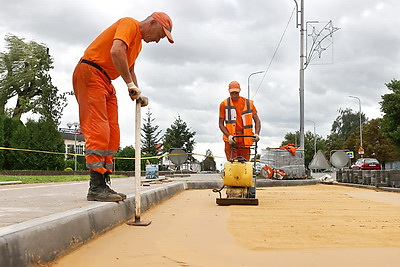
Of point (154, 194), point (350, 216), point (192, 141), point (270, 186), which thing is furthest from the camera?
point (192, 141)

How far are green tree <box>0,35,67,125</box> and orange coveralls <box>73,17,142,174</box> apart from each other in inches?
1473

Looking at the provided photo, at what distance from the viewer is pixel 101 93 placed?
4.43 meters

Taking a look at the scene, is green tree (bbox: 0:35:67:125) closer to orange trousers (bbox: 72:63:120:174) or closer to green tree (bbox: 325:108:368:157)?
orange trousers (bbox: 72:63:120:174)

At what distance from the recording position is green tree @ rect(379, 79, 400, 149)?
44.3m

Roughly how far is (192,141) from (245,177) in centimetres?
5567

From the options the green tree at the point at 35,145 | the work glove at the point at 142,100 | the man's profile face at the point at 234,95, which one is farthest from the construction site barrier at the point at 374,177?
the green tree at the point at 35,145

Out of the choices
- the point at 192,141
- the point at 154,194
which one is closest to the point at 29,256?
the point at 154,194

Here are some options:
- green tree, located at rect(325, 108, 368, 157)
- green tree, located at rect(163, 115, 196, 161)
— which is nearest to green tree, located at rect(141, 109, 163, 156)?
green tree, located at rect(163, 115, 196, 161)

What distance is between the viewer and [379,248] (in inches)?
116

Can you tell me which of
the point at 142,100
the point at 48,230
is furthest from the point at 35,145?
the point at 48,230

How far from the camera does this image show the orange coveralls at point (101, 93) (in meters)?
4.29

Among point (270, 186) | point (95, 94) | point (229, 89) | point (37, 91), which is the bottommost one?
point (270, 186)

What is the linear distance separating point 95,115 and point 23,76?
4094 centimetres

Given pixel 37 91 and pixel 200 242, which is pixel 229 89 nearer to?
pixel 200 242
